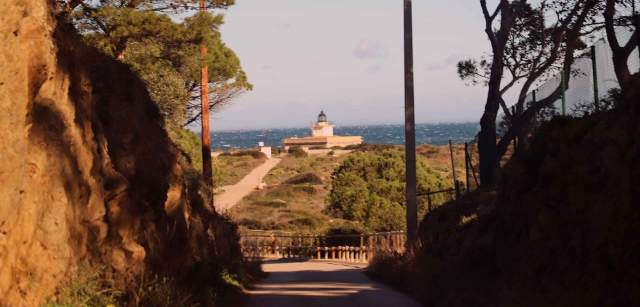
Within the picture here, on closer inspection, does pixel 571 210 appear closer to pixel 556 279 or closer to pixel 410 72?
pixel 556 279

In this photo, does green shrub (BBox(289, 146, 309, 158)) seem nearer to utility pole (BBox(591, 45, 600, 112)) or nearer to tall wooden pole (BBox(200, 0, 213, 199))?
tall wooden pole (BBox(200, 0, 213, 199))

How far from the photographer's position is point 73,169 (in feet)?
37.2

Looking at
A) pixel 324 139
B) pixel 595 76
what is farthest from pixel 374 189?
pixel 324 139

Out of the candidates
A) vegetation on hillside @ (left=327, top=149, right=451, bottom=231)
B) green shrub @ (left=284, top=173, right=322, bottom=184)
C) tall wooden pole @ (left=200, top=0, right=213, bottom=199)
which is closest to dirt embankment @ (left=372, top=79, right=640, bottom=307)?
tall wooden pole @ (left=200, top=0, right=213, bottom=199)

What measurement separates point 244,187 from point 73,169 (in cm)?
9628

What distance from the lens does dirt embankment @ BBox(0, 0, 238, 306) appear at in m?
8.88

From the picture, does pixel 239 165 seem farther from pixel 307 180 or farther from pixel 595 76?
pixel 595 76

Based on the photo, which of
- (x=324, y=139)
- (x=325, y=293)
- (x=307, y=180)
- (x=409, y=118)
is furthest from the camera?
(x=324, y=139)

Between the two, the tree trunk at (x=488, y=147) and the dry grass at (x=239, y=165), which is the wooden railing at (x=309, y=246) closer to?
the tree trunk at (x=488, y=147)

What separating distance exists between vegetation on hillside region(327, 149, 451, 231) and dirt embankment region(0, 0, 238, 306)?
40697mm

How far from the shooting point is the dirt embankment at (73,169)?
350 inches

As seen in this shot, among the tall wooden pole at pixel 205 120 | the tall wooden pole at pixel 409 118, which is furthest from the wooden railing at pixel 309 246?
the tall wooden pole at pixel 409 118

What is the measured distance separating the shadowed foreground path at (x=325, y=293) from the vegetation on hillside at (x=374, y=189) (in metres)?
31.7

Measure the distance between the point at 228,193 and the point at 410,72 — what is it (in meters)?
76.3
